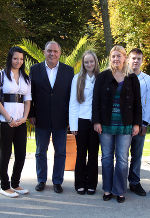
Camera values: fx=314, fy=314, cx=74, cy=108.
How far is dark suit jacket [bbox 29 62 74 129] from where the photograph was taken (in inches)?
184

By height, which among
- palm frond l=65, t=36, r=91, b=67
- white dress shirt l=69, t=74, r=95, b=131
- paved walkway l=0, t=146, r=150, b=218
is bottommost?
paved walkway l=0, t=146, r=150, b=218

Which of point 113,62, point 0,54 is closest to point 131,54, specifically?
point 113,62

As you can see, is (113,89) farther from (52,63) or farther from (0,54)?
(0,54)

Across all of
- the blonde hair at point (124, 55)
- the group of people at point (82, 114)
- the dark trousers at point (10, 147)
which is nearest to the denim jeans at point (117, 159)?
the group of people at point (82, 114)

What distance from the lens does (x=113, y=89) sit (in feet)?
13.7

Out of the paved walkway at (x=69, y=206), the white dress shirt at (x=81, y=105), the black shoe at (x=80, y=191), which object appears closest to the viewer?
the paved walkway at (x=69, y=206)

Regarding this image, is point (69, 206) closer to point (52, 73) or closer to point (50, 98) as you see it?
point (50, 98)

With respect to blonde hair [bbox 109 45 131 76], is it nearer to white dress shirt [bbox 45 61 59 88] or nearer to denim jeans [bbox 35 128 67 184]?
white dress shirt [bbox 45 61 59 88]

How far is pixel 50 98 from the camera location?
4.66 m

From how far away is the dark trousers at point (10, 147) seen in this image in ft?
14.1

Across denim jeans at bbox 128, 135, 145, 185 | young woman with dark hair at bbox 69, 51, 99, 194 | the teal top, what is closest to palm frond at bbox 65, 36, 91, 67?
young woman with dark hair at bbox 69, 51, 99, 194

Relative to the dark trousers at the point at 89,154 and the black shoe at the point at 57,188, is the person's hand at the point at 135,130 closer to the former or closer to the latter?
the dark trousers at the point at 89,154

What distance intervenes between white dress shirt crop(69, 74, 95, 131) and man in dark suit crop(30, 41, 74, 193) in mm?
238

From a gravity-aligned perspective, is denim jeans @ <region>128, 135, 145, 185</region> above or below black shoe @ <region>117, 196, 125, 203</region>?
above
